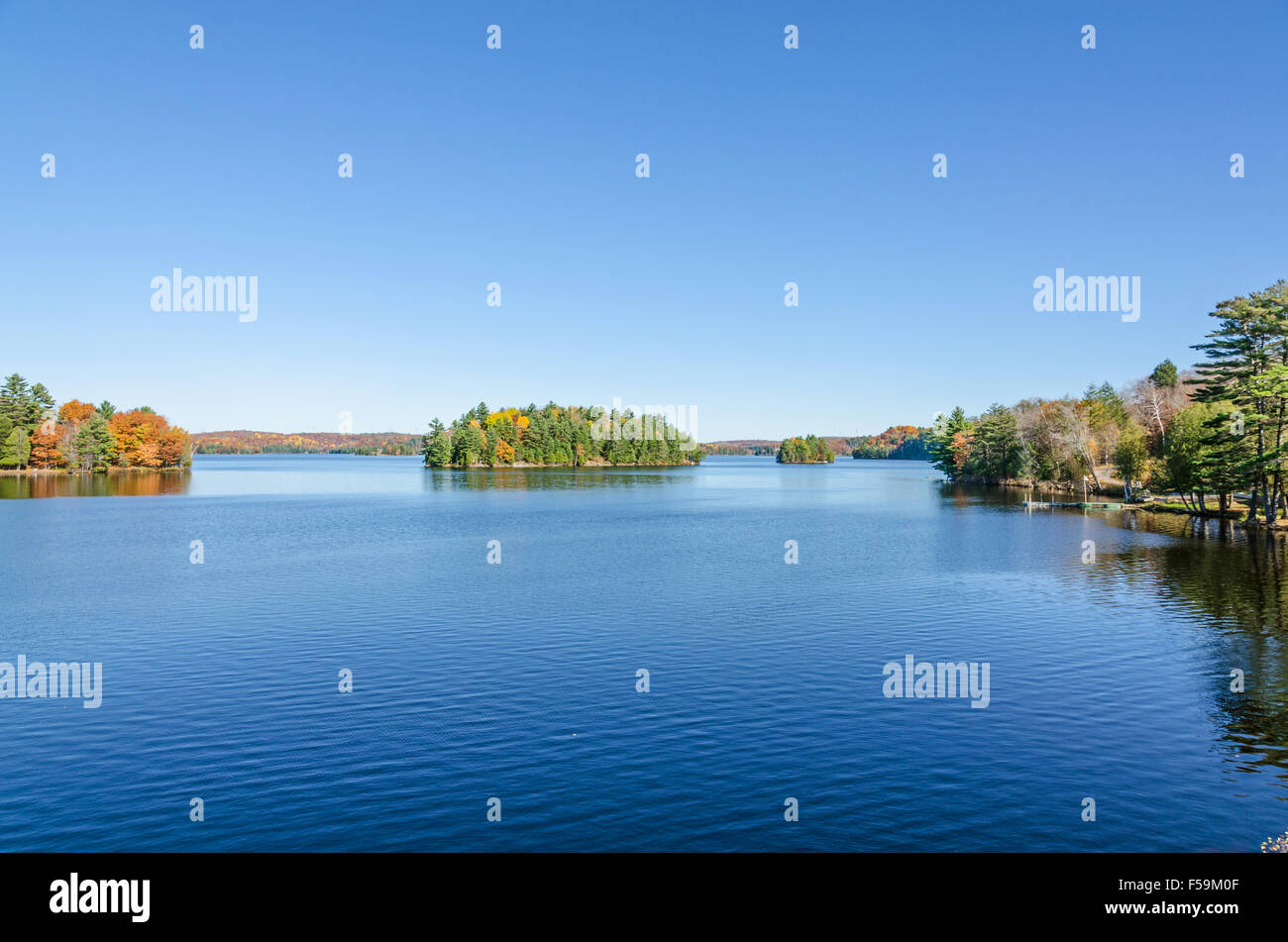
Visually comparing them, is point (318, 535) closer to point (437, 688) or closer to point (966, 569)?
point (437, 688)

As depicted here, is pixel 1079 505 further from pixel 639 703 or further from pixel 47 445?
pixel 47 445

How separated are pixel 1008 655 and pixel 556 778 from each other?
77.9 feet

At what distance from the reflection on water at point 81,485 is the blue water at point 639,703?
259 feet

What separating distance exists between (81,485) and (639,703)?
532 ft

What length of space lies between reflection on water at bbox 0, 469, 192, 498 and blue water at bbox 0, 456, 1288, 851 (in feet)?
259

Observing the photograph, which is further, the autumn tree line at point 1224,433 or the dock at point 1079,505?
the dock at point 1079,505

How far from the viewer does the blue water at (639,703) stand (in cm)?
2058

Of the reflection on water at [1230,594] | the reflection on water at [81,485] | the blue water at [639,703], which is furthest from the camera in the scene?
the reflection on water at [81,485]

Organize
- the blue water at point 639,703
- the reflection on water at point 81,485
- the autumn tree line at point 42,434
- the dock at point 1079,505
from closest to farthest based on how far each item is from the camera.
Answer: the blue water at point 639,703, the dock at point 1079,505, the reflection on water at point 81,485, the autumn tree line at point 42,434
